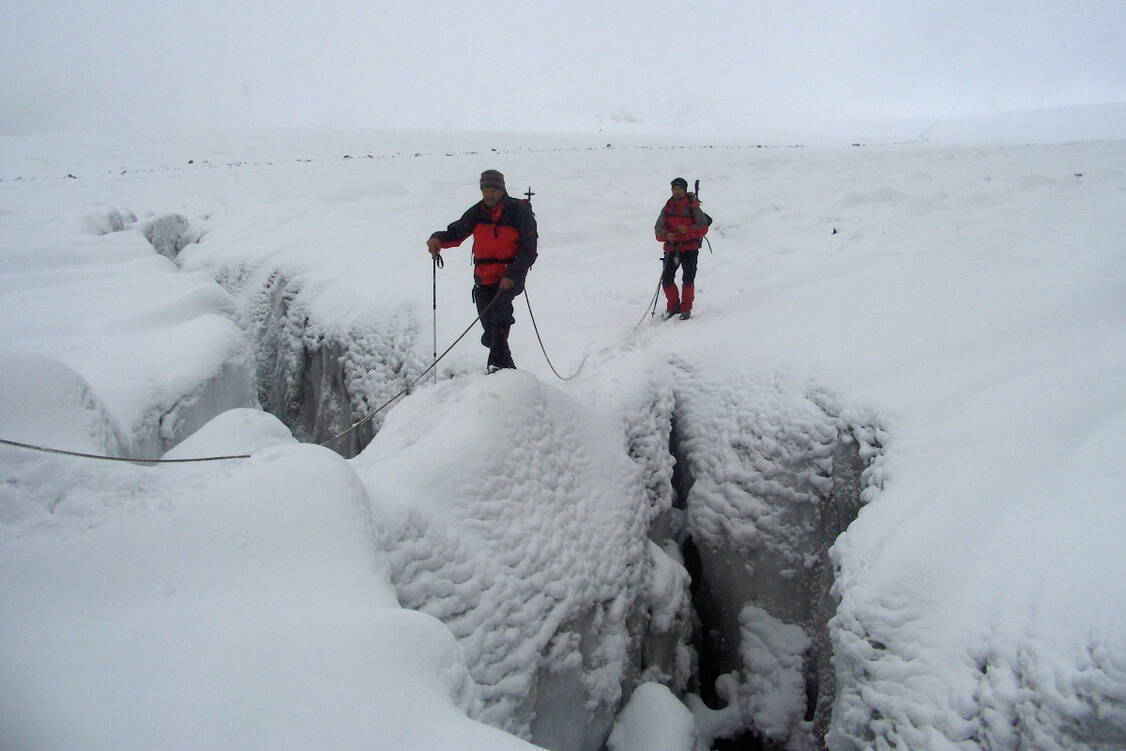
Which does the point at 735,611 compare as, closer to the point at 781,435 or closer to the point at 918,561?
the point at 781,435

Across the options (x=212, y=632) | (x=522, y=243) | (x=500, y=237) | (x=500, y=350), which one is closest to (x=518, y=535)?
(x=212, y=632)

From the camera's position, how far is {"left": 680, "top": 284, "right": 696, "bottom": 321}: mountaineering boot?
6.30 meters

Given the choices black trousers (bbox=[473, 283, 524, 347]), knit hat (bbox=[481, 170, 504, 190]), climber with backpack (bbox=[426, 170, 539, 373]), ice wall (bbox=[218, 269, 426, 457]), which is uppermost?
knit hat (bbox=[481, 170, 504, 190])

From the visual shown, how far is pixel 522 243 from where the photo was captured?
450 cm

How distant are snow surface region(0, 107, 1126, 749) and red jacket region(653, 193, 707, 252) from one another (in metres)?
0.79

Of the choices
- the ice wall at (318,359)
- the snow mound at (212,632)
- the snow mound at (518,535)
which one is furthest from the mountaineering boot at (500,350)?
the snow mound at (212,632)

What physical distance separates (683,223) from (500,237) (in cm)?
235

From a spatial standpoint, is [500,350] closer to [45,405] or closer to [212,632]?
[45,405]

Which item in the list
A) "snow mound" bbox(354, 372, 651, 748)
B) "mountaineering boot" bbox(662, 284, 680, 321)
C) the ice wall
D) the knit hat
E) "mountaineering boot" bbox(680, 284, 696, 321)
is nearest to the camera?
"snow mound" bbox(354, 372, 651, 748)

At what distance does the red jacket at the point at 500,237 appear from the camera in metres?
4.50

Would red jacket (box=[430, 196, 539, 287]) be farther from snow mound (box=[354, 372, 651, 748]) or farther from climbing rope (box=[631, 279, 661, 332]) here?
climbing rope (box=[631, 279, 661, 332])

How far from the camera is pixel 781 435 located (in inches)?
175

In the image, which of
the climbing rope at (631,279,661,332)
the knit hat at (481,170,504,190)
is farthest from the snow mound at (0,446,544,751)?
the climbing rope at (631,279,661,332)

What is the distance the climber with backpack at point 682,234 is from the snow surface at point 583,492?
1.29ft
